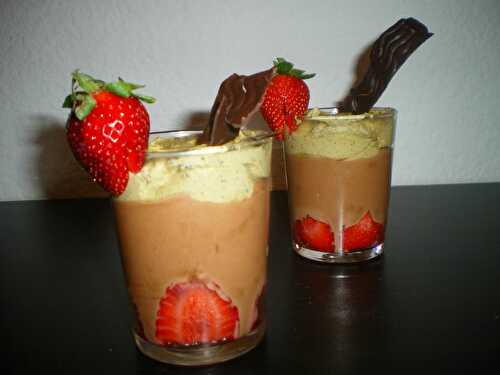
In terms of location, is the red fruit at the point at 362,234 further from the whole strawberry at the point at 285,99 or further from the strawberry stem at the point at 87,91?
the strawberry stem at the point at 87,91

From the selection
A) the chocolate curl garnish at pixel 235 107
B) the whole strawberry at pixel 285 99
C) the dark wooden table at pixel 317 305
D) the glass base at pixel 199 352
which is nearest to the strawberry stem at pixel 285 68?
the whole strawberry at pixel 285 99

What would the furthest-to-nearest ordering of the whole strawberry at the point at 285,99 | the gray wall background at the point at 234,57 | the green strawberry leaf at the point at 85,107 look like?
1. the gray wall background at the point at 234,57
2. the whole strawberry at the point at 285,99
3. the green strawberry leaf at the point at 85,107

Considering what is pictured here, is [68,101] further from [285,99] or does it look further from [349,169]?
[349,169]

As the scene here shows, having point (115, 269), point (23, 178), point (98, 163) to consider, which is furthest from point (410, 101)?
point (23, 178)

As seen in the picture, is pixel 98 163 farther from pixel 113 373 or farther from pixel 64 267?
pixel 64 267

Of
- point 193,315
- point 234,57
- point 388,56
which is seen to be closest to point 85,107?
point 193,315

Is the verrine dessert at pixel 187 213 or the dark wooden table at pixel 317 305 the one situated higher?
the verrine dessert at pixel 187 213
